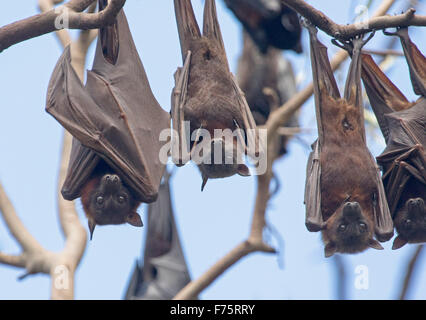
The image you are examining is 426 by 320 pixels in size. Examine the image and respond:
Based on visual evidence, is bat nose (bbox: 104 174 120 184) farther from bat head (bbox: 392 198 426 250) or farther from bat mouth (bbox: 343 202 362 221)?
bat head (bbox: 392 198 426 250)

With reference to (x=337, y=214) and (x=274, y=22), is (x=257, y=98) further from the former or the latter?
(x=337, y=214)

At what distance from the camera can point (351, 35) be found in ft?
21.6

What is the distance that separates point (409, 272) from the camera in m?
10.0

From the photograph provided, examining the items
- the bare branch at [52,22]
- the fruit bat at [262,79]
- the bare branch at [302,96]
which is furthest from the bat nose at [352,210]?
the fruit bat at [262,79]

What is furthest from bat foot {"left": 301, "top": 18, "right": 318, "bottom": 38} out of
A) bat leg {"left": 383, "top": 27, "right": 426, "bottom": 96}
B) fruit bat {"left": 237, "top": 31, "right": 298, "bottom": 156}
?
fruit bat {"left": 237, "top": 31, "right": 298, "bottom": 156}

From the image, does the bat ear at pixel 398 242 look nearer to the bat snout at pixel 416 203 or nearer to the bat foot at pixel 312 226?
the bat snout at pixel 416 203

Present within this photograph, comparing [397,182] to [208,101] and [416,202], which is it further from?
[208,101]

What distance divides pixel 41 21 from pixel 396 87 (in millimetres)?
4108

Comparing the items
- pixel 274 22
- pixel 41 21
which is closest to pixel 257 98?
pixel 274 22

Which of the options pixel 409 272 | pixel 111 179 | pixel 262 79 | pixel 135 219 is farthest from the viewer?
pixel 262 79

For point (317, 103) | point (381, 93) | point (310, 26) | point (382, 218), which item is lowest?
point (382, 218)

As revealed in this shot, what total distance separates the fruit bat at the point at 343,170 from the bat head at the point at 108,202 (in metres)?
1.89

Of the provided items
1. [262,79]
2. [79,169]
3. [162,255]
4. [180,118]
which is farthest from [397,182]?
[262,79]

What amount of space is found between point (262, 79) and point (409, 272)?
7.11m
